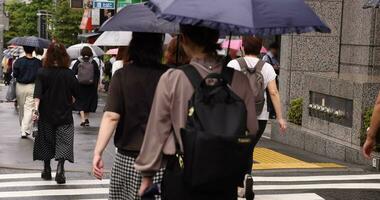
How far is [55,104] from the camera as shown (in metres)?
9.57

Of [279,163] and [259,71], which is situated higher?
[259,71]

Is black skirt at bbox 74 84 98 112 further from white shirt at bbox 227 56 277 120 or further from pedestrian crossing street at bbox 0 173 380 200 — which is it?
white shirt at bbox 227 56 277 120

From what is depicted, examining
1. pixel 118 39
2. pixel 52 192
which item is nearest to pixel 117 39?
pixel 118 39

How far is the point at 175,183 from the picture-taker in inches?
166

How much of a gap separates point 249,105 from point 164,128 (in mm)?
506

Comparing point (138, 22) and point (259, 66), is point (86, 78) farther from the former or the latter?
point (138, 22)

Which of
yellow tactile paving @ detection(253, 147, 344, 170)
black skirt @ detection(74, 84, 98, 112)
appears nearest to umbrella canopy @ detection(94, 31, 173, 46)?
yellow tactile paving @ detection(253, 147, 344, 170)

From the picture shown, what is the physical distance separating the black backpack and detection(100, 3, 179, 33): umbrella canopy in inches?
63.4

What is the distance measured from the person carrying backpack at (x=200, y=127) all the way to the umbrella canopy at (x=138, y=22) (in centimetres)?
127

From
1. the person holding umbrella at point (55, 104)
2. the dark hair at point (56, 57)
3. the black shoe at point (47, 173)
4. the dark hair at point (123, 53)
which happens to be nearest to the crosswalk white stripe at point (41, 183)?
the black shoe at point (47, 173)

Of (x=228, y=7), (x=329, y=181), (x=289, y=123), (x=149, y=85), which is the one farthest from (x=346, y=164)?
(x=228, y=7)

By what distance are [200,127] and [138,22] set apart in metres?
1.93

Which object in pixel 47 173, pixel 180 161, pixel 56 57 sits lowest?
pixel 47 173

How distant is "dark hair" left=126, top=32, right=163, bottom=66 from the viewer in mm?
5395
